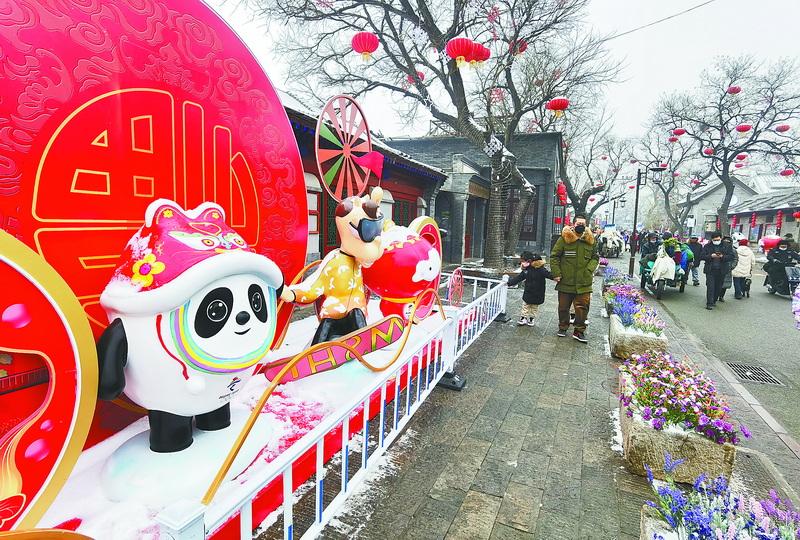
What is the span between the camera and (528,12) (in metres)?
11.4

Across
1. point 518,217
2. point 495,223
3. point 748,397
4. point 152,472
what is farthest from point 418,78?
point 152,472

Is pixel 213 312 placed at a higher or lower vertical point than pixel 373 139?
lower

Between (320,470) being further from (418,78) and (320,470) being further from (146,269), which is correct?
(418,78)

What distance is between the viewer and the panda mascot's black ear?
1.85 meters

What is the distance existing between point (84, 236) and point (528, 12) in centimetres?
1284

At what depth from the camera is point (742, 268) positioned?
11.1m

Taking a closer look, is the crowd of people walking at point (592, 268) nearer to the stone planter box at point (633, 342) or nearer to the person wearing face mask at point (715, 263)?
the person wearing face mask at point (715, 263)

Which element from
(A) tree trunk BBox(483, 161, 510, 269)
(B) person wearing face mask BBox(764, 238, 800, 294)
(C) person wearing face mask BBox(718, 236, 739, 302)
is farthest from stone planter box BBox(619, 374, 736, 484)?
(B) person wearing face mask BBox(764, 238, 800, 294)

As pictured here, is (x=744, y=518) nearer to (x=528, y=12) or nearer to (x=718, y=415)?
(x=718, y=415)

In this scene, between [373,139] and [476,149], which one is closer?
[373,139]

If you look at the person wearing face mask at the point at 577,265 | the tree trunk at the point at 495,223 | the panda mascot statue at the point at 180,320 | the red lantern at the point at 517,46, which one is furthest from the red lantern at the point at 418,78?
the panda mascot statue at the point at 180,320

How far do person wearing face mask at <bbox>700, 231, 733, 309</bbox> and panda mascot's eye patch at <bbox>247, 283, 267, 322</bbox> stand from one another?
11.0 meters

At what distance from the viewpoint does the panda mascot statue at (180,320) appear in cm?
187

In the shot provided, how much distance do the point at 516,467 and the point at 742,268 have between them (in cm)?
1183
